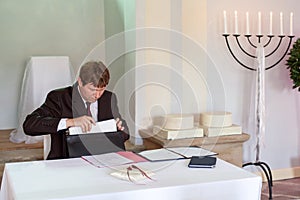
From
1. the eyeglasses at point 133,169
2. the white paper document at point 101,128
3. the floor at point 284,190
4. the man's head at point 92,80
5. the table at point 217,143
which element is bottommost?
the floor at point 284,190

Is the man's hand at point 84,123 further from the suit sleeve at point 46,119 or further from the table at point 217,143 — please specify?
the table at point 217,143

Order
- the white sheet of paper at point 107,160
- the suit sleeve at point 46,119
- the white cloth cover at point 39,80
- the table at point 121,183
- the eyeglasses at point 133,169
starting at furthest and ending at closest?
the white cloth cover at point 39,80 < the suit sleeve at point 46,119 < the white sheet of paper at point 107,160 < the eyeglasses at point 133,169 < the table at point 121,183

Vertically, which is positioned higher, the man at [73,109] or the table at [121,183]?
the man at [73,109]

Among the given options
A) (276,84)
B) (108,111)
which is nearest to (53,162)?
(108,111)

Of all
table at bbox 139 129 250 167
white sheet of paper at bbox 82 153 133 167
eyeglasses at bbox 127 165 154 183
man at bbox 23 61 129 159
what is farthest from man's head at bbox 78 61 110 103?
table at bbox 139 129 250 167

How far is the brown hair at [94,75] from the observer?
96.3 inches

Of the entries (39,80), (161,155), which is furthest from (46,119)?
(39,80)

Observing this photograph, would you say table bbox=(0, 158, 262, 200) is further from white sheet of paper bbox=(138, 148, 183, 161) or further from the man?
the man

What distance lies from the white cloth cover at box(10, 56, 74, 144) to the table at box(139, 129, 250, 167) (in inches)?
43.3

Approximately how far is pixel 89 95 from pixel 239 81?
71.6 inches

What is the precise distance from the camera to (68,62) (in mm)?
4457

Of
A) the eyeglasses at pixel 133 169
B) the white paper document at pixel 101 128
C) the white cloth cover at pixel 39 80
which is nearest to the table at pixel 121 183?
the eyeglasses at pixel 133 169

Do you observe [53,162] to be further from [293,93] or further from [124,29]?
[293,93]

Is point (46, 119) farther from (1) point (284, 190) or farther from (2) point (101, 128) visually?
(1) point (284, 190)
